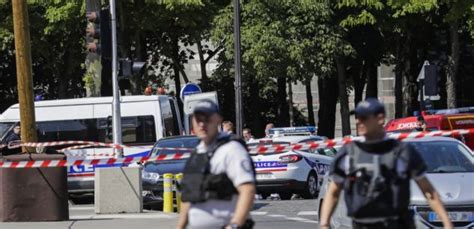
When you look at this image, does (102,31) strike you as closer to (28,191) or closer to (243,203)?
(28,191)

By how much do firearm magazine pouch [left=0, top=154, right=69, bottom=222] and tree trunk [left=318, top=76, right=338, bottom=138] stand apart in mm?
31937

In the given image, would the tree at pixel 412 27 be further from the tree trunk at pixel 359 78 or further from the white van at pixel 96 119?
the white van at pixel 96 119

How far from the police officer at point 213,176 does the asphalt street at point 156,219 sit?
25.6ft

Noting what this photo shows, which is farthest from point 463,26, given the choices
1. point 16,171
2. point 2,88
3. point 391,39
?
point 16,171

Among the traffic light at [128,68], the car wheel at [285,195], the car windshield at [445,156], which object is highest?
the traffic light at [128,68]

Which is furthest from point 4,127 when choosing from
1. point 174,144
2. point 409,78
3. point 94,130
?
point 409,78

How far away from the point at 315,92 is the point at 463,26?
45.1 m

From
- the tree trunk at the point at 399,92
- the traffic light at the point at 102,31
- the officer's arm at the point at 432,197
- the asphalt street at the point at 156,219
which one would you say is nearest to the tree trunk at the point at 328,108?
the tree trunk at the point at 399,92

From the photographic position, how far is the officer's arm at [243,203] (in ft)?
22.6

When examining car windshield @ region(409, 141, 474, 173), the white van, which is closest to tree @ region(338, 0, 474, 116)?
the white van

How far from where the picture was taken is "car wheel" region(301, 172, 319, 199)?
2225 centimetres

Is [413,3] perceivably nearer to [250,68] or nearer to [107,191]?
[250,68]

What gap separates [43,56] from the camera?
144 ft

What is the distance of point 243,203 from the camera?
6.92m
